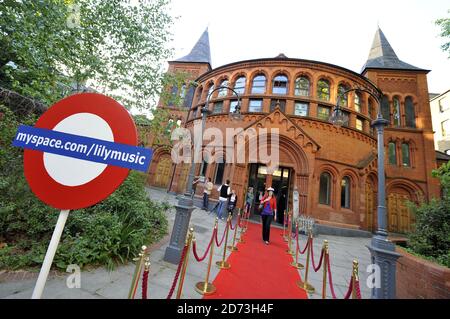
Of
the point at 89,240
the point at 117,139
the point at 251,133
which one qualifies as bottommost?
the point at 89,240

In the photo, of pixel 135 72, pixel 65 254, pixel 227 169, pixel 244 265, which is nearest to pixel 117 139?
pixel 65 254

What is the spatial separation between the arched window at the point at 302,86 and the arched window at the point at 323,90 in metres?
0.87

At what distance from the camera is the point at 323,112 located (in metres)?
13.7

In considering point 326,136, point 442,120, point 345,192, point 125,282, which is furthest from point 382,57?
point 125,282

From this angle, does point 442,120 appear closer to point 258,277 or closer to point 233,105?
point 233,105

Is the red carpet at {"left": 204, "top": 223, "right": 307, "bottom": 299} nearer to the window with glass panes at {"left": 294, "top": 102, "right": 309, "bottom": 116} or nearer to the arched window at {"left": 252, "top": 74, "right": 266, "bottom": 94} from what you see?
the window with glass panes at {"left": 294, "top": 102, "right": 309, "bottom": 116}

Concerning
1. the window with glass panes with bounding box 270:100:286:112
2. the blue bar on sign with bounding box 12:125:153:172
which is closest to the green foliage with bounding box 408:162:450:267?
the blue bar on sign with bounding box 12:125:153:172

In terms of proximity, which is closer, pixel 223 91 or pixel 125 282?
pixel 125 282

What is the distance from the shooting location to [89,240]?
3852 mm

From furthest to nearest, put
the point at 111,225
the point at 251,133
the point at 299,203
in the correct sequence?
the point at 251,133, the point at 299,203, the point at 111,225

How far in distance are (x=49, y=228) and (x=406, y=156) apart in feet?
75.3

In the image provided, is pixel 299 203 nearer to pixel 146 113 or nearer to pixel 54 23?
pixel 146 113

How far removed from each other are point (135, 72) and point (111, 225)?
495 cm

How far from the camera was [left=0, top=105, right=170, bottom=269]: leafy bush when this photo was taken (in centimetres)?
354
